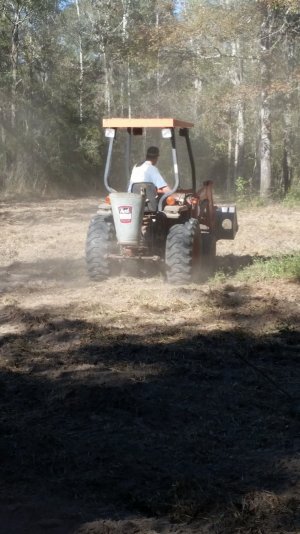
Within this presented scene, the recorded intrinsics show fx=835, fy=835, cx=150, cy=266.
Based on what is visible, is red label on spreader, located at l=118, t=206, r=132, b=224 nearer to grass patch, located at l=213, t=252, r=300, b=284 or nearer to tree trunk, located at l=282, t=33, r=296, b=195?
grass patch, located at l=213, t=252, r=300, b=284

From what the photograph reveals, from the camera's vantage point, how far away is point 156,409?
5.78 meters

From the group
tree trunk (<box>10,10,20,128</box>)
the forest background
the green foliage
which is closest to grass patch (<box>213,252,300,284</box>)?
the forest background

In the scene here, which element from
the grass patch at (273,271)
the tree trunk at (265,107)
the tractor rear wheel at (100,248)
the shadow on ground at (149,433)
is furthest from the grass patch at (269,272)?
the tree trunk at (265,107)

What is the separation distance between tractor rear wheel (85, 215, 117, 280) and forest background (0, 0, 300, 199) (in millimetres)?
14393

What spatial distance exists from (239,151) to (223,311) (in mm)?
22039

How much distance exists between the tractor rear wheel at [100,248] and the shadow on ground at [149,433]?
3.08 metres

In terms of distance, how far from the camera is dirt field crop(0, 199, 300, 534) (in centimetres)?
427

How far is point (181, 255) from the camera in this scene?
1071cm

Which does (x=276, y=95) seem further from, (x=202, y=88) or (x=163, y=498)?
(x=163, y=498)

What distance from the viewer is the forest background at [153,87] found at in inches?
1014

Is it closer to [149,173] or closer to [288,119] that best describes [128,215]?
[149,173]

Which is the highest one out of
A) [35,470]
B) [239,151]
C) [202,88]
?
[202,88]

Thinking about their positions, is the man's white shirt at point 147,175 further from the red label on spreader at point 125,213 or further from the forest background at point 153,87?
the forest background at point 153,87

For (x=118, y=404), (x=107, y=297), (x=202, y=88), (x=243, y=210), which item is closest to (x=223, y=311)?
(x=107, y=297)
